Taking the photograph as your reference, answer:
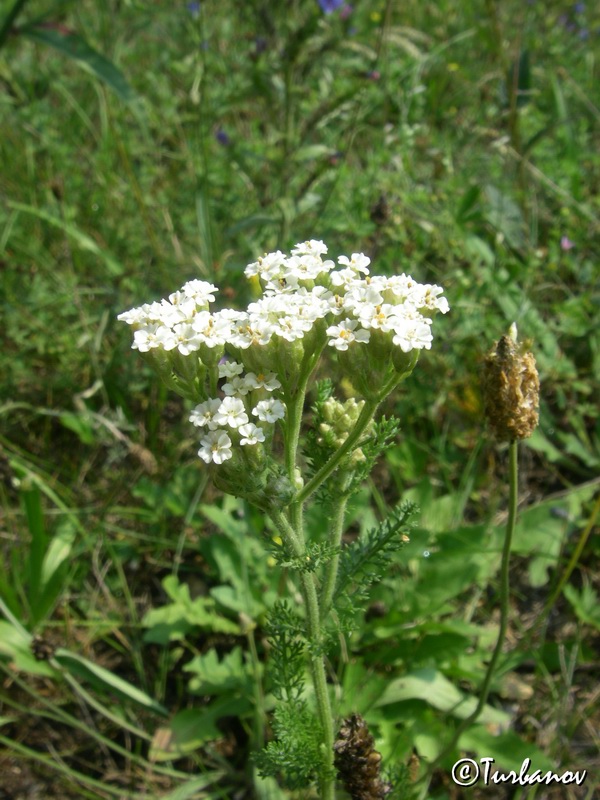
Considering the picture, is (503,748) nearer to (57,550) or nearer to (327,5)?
(57,550)

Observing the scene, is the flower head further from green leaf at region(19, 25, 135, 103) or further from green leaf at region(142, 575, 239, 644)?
green leaf at region(19, 25, 135, 103)

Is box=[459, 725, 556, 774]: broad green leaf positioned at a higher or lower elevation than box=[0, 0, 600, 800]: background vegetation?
lower

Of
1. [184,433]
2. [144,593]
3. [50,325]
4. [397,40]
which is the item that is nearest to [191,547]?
[144,593]

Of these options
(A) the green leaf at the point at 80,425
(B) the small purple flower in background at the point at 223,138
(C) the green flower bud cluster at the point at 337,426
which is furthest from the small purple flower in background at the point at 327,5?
(C) the green flower bud cluster at the point at 337,426

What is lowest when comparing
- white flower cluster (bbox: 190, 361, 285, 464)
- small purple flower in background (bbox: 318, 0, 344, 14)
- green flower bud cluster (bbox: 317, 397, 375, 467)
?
white flower cluster (bbox: 190, 361, 285, 464)

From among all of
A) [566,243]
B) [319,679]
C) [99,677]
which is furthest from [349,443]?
[566,243]

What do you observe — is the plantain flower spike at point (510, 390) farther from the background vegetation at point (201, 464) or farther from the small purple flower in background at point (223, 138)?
the small purple flower in background at point (223, 138)

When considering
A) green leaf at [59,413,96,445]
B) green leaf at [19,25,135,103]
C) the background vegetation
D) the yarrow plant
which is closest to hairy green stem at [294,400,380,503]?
the yarrow plant
